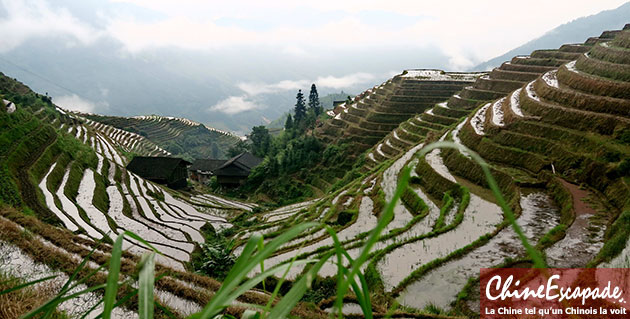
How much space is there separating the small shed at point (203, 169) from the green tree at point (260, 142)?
6.75m

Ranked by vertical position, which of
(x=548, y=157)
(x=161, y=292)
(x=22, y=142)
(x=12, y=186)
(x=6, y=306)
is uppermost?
(x=22, y=142)

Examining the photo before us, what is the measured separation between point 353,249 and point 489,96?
28.1 m

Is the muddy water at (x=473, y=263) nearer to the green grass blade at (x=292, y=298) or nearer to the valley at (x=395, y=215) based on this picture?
the valley at (x=395, y=215)

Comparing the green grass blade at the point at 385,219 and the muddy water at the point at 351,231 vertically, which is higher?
the green grass blade at the point at 385,219

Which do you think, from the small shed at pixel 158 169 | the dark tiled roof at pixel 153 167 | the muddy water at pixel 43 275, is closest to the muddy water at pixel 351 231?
the muddy water at pixel 43 275

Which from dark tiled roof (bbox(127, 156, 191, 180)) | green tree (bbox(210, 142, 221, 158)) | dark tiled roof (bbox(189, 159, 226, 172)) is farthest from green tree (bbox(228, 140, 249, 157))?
green tree (bbox(210, 142, 221, 158))

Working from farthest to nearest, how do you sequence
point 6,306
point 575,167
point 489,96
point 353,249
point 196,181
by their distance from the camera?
point 196,181 < point 489,96 < point 575,167 < point 353,249 < point 6,306

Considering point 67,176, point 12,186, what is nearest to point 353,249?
point 12,186

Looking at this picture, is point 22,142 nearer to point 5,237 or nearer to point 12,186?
point 12,186

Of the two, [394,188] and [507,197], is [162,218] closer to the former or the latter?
[394,188]

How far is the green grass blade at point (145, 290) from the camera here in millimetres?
1350

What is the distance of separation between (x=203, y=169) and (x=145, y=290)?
57683 millimetres

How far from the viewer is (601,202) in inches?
501

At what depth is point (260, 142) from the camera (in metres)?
66.5
